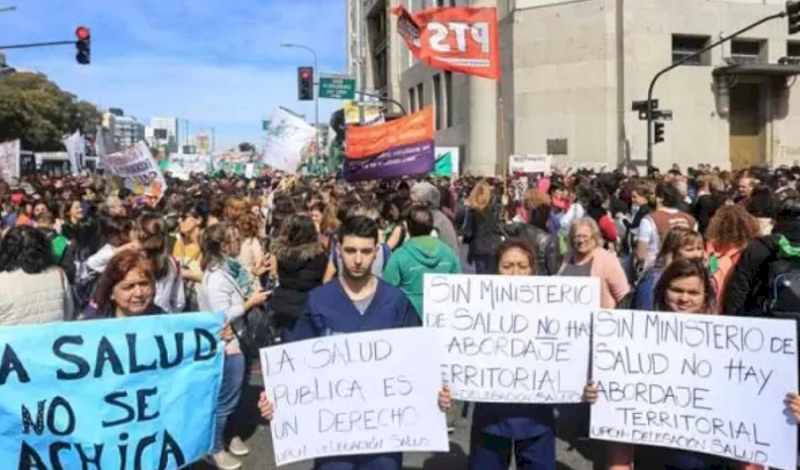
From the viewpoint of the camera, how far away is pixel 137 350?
3611 millimetres

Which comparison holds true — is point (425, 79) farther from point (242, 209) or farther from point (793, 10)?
point (242, 209)

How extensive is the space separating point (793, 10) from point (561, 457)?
1929cm

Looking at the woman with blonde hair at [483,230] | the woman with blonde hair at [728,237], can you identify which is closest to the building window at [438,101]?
the woman with blonde hair at [483,230]

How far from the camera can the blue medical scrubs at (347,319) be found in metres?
3.70

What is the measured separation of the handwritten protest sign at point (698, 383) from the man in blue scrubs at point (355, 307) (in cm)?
94

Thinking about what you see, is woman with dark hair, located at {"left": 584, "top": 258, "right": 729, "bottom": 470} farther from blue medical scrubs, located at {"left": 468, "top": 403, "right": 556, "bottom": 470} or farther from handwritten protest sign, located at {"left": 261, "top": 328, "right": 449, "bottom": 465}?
handwritten protest sign, located at {"left": 261, "top": 328, "right": 449, "bottom": 465}

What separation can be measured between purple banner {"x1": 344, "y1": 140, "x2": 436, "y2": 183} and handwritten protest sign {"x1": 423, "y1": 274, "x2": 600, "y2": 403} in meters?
9.53

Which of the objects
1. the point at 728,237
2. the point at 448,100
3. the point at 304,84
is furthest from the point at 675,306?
the point at 448,100

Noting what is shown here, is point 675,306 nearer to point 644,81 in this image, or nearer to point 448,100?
point 644,81

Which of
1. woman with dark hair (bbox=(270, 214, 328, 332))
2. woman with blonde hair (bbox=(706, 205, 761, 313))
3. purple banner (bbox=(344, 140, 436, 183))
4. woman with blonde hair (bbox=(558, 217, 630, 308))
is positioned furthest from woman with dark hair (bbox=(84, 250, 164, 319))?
purple banner (bbox=(344, 140, 436, 183))

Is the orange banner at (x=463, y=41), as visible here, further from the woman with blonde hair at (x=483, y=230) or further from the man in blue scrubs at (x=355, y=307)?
the man in blue scrubs at (x=355, y=307)

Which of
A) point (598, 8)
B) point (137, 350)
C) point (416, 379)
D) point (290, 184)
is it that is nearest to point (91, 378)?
point (137, 350)

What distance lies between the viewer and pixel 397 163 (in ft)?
44.7

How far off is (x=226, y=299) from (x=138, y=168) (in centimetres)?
981
